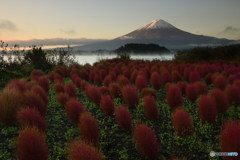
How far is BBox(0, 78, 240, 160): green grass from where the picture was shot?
3688 millimetres

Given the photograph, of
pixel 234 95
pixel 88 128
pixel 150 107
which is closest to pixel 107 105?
pixel 150 107

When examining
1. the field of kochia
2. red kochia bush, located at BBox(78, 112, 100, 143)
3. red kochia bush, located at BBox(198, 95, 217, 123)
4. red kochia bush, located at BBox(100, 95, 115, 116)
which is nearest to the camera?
the field of kochia

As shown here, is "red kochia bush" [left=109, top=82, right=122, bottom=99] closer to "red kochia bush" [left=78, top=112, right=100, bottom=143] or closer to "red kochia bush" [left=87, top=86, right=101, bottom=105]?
"red kochia bush" [left=87, top=86, right=101, bottom=105]

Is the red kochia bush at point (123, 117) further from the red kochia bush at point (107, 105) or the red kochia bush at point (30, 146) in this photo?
the red kochia bush at point (30, 146)

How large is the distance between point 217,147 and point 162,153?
1134 millimetres

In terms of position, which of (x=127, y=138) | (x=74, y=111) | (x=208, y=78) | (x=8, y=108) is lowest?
(x=127, y=138)

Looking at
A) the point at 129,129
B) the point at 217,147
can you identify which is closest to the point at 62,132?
the point at 129,129

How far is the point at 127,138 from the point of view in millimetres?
4273

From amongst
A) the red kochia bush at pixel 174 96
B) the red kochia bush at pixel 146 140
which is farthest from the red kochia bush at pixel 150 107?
the red kochia bush at pixel 146 140

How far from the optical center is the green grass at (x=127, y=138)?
3688mm

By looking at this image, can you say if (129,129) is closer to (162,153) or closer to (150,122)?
(150,122)

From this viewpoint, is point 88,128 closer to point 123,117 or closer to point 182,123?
point 123,117

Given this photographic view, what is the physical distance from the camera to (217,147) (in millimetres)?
3809

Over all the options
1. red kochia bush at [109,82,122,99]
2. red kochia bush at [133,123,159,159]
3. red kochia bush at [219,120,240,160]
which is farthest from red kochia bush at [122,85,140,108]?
red kochia bush at [219,120,240,160]
